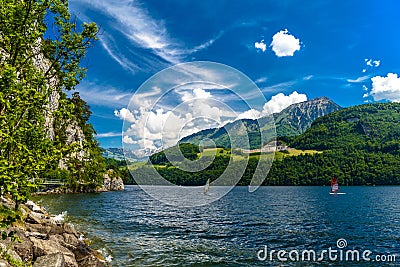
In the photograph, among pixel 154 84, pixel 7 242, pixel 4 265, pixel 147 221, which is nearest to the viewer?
pixel 4 265

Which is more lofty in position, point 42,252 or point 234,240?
point 42,252

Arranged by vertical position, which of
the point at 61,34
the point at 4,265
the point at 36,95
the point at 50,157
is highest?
the point at 61,34

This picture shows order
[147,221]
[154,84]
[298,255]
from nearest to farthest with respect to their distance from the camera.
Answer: [154,84] < [298,255] < [147,221]

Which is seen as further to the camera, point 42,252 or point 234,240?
point 234,240

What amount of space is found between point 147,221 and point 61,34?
148 feet

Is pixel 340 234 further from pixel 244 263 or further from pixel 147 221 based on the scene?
pixel 147 221

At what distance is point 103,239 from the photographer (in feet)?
117

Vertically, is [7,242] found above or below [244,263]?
above

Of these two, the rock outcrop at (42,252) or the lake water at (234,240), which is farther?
the lake water at (234,240)

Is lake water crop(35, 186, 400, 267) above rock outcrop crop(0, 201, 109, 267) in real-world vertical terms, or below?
below

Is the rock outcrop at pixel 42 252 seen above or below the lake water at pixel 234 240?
above

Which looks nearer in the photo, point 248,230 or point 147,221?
point 248,230

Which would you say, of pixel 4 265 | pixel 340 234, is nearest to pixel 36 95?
pixel 4 265

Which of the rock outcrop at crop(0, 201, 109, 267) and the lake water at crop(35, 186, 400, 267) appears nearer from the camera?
the rock outcrop at crop(0, 201, 109, 267)
